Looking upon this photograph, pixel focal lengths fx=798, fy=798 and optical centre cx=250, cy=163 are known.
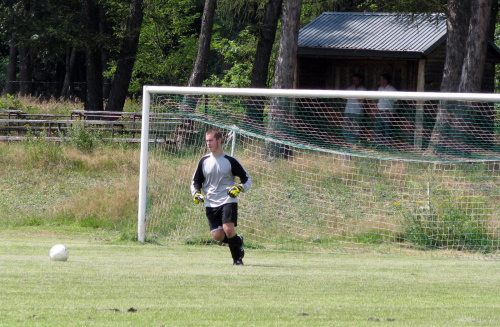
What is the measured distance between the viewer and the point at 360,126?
660 inches

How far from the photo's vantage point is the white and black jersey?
9836 millimetres

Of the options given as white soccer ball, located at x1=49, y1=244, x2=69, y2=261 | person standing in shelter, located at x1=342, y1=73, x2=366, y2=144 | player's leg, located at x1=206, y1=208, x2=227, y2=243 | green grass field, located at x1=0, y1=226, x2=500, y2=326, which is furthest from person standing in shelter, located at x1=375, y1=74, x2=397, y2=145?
white soccer ball, located at x1=49, y1=244, x2=69, y2=261

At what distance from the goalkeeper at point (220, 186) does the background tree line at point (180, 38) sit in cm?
1003

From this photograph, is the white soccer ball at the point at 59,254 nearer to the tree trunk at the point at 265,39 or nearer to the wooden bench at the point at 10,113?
the tree trunk at the point at 265,39

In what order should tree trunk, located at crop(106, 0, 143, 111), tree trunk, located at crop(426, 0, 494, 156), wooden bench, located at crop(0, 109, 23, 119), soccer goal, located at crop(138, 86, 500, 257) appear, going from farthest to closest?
1. tree trunk, located at crop(106, 0, 143, 111)
2. wooden bench, located at crop(0, 109, 23, 119)
3. tree trunk, located at crop(426, 0, 494, 156)
4. soccer goal, located at crop(138, 86, 500, 257)

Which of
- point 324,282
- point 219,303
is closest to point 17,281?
point 219,303

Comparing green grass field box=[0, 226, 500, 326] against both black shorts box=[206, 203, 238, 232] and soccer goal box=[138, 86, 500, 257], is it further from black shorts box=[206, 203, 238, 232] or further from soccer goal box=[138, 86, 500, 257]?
soccer goal box=[138, 86, 500, 257]

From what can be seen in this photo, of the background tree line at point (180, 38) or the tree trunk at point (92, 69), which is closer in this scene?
the background tree line at point (180, 38)

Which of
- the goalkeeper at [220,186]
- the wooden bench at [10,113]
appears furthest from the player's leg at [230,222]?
the wooden bench at [10,113]

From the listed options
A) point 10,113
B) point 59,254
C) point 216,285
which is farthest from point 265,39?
point 216,285

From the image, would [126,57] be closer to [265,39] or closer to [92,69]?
[92,69]

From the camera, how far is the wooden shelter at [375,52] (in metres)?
23.4

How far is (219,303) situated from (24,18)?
36.9 metres

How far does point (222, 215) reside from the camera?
9852mm
